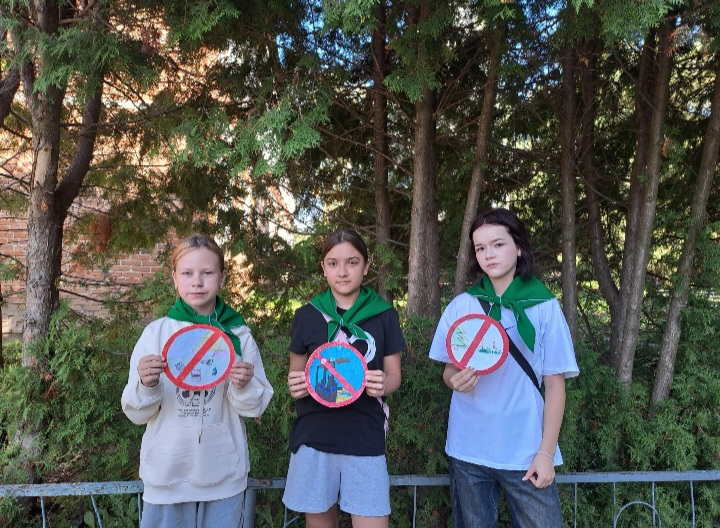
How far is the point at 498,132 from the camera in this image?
4.59m

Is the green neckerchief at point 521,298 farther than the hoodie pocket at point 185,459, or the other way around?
the green neckerchief at point 521,298

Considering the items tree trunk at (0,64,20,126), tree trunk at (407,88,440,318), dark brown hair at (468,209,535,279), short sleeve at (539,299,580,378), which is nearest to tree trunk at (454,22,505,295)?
tree trunk at (407,88,440,318)


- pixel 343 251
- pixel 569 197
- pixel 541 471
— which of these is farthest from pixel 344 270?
pixel 569 197

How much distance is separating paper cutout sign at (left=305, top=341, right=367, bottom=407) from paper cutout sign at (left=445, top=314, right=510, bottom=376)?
Result: 403mm

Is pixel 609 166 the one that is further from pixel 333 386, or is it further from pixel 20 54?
pixel 20 54

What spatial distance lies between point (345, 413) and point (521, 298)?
34.1 inches

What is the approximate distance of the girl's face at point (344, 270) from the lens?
2186mm

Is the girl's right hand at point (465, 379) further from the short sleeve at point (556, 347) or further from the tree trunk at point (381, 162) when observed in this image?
the tree trunk at point (381, 162)

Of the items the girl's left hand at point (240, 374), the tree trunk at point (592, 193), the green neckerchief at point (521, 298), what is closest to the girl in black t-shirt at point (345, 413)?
the girl's left hand at point (240, 374)

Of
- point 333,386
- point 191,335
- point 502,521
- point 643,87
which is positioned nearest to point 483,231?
point 333,386

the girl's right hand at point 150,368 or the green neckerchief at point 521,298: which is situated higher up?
the green neckerchief at point 521,298

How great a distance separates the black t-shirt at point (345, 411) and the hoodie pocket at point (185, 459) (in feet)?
1.04

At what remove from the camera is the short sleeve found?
6.80 feet

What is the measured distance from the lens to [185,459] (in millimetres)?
1987
